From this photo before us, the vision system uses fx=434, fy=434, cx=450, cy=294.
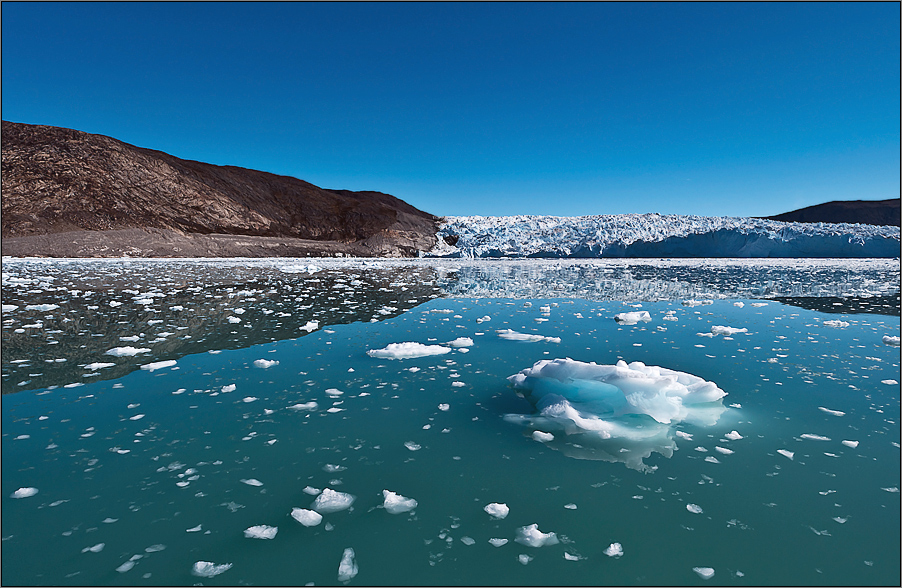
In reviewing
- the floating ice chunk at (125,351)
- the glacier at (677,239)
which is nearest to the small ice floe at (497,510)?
the floating ice chunk at (125,351)

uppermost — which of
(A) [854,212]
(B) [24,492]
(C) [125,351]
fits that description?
(A) [854,212]

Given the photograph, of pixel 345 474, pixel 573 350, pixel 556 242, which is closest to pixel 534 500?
pixel 345 474

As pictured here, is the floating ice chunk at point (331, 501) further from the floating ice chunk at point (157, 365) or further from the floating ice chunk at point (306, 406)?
the floating ice chunk at point (157, 365)

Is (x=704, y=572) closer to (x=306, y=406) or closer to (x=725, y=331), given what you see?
(x=306, y=406)

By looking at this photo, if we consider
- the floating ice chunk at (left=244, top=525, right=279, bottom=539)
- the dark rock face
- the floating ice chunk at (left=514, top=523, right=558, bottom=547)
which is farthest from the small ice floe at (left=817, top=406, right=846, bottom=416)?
the dark rock face

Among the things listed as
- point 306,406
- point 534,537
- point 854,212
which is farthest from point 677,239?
point 854,212

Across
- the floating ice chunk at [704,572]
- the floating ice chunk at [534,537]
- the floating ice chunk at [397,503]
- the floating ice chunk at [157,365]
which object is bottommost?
the floating ice chunk at [704,572]

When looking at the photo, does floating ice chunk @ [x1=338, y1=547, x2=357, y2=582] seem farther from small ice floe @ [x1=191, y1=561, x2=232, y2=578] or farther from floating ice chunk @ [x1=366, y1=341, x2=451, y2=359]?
floating ice chunk @ [x1=366, y1=341, x2=451, y2=359]
